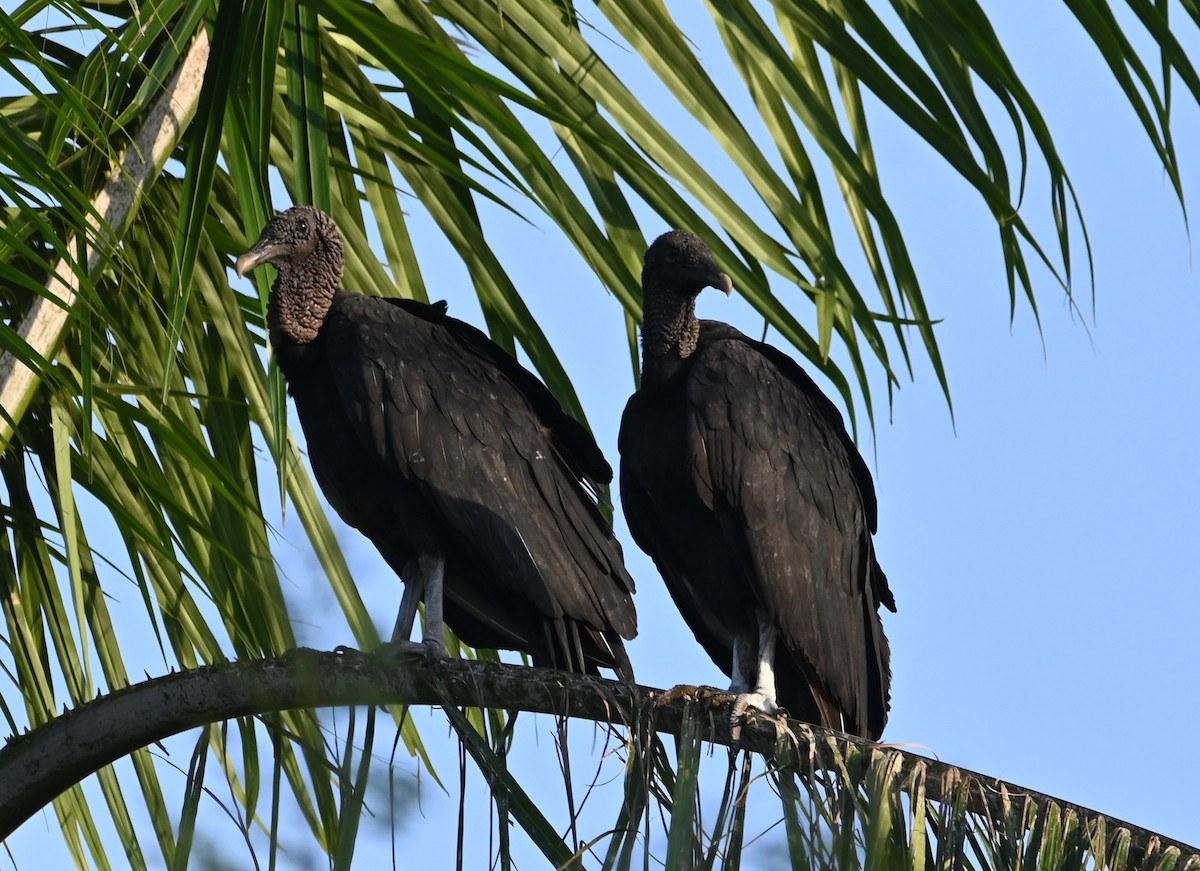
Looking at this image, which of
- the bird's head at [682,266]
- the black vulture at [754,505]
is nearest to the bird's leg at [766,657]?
the black vulture at [754,505]

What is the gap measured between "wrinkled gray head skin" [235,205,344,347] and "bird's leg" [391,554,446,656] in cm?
62

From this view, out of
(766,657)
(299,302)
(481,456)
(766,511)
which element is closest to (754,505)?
(766,511)

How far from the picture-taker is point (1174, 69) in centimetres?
300

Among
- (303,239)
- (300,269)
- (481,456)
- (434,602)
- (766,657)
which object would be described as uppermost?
(303,239)

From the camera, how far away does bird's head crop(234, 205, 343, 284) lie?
4246mm

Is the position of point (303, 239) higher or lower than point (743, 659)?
higher

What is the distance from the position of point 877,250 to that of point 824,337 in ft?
1.25

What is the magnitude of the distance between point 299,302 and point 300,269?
3.7 inches

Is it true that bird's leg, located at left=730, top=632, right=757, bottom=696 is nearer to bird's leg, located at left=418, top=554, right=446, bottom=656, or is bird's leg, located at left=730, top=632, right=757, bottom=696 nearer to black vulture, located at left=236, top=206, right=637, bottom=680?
black vulture, located at left=236, top=206, right=637, bottom=680

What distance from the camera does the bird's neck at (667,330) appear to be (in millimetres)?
4184

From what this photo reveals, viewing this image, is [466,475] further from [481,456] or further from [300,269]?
[300,269]

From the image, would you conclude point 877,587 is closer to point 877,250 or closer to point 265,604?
point 877,250

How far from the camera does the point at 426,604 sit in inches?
160

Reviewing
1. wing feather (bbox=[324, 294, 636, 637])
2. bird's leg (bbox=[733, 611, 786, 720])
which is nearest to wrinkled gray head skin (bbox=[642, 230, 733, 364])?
wing feather (bbox=[324, 294, 636, 637])
